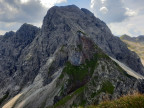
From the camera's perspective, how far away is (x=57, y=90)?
477 ft

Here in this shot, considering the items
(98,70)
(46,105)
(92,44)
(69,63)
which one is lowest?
(46,105)

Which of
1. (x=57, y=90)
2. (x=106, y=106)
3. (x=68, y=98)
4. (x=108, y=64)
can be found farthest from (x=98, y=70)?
(x=106, y=106)

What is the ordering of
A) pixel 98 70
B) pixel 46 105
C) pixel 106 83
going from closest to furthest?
pixel 106 83 < pixel 98 70 < pixel 46 105

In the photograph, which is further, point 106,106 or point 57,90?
point 57,90

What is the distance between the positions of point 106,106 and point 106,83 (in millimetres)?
98807

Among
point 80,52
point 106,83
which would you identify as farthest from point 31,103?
point 106,83

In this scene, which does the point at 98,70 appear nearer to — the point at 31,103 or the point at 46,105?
the point at 46,105

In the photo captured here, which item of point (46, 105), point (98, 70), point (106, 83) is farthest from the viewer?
point (46, 105)

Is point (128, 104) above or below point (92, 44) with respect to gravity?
below

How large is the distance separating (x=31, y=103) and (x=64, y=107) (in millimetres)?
54298

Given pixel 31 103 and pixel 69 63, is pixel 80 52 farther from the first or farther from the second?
pixel 31 103

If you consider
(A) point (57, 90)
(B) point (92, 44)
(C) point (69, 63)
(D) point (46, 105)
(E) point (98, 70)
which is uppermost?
(B) point (92, 44)

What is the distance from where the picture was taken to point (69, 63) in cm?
16312

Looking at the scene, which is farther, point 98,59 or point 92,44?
point 92,44
